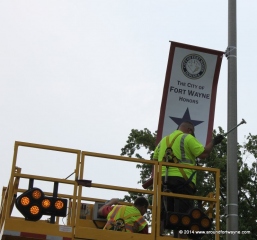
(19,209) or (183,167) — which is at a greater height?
(183,167)

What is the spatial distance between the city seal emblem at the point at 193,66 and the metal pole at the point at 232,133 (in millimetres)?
514

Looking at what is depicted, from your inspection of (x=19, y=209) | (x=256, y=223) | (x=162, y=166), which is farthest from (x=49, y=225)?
(x=256, y=223)

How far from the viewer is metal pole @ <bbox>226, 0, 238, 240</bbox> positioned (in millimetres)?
11133

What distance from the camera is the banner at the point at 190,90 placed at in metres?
12.2

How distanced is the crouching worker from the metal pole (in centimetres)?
148

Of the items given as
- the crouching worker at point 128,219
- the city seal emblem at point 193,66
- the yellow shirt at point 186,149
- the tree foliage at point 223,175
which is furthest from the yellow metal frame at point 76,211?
the tree foliage at point 223,175

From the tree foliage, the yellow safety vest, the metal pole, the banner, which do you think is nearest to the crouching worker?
the yellow safety vest

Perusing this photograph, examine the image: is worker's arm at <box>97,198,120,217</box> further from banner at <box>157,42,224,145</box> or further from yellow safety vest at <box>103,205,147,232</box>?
banner at <box>157,42,224,145</box>

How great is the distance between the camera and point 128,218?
408 inches

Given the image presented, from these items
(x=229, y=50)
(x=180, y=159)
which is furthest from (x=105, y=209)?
(x=229, y=50)

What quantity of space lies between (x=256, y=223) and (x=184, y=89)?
58.7ft

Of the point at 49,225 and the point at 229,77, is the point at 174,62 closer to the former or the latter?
the point at 229,77

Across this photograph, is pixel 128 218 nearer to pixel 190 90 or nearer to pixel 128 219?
pixel 128 219

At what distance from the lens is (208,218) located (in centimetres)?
1047
